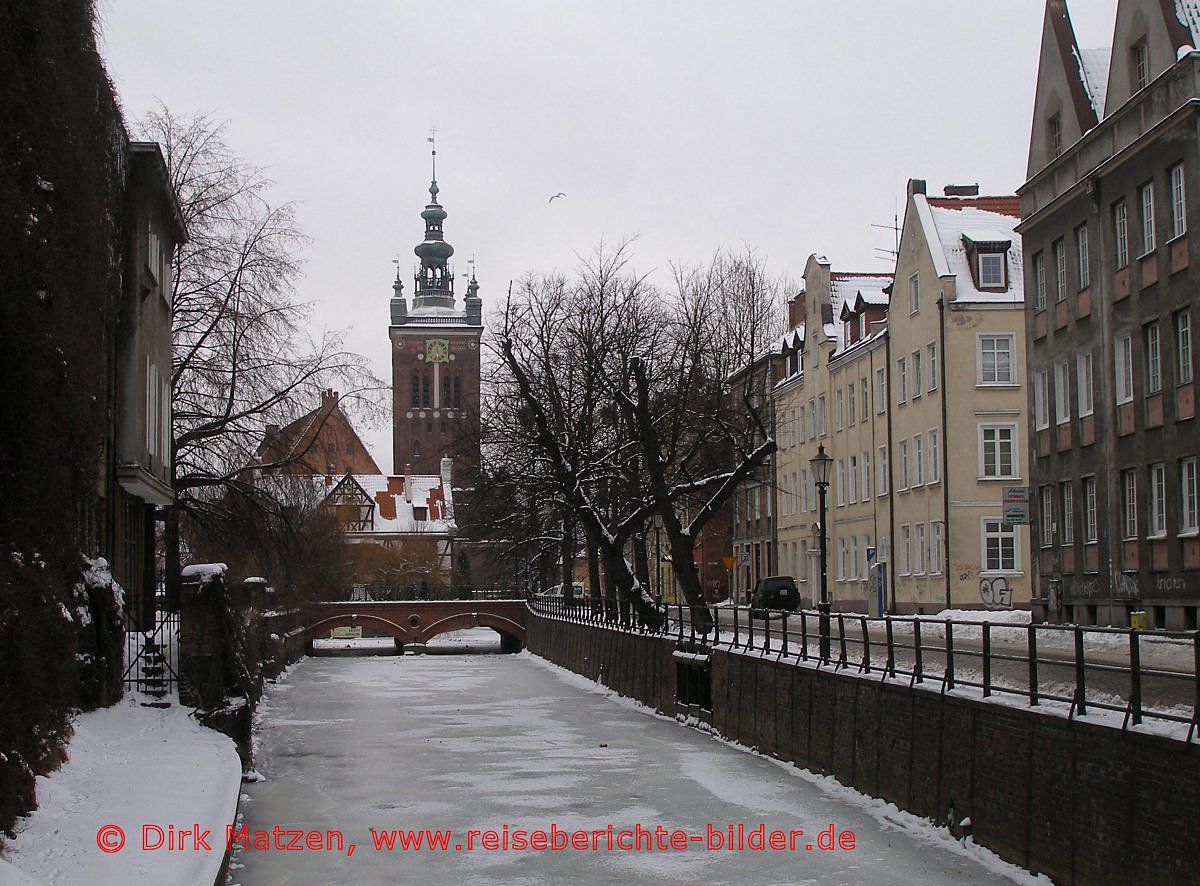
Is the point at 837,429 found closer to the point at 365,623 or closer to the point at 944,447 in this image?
the point at 944,447

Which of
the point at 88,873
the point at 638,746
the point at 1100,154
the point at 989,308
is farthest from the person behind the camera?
the point at 989,308

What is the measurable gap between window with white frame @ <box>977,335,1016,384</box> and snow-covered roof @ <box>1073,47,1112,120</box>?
43.9ft

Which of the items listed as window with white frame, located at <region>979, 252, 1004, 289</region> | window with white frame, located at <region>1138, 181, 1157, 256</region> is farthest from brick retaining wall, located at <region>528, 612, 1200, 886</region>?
window with white frame, located at <region>979, 252, 1004, 289</region>

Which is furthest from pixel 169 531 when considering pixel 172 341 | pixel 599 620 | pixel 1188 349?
pixel 1188 349

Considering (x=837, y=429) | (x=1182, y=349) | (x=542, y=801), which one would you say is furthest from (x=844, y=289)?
(x=542, y=801)

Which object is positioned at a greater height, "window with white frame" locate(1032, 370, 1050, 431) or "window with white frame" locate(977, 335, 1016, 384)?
"window with white frame" locate(977, 335, 1016, 384)

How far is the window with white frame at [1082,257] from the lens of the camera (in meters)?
36.0

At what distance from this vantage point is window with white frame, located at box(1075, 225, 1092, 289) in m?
36.0

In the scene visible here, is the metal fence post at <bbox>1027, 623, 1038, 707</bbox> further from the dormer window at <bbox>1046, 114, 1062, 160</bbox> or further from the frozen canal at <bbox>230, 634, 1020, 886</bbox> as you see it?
the dormer window at <bbox>1046, 114, 1062, 160</bbox>

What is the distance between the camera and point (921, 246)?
52.9 meters

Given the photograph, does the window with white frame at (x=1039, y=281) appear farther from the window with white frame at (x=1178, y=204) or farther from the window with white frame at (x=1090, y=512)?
the window with white frame at (x=1178, y=204)

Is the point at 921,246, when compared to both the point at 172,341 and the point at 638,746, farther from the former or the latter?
the point at 638,746

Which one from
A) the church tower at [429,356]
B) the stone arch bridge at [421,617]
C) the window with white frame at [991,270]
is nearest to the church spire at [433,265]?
the church tower at [429,356]

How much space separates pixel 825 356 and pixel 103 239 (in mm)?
49650
